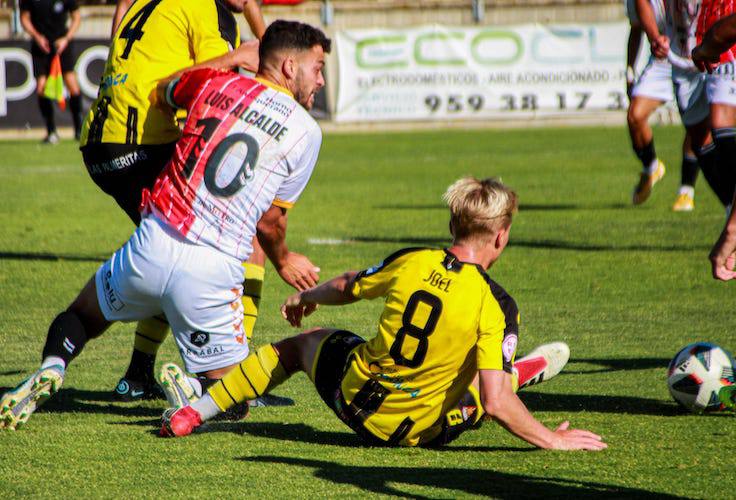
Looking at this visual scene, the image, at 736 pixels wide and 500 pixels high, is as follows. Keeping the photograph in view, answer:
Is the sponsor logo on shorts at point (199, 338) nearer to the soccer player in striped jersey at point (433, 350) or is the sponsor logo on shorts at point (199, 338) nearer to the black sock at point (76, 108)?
the soccer player in striped jersey at point (433, 350)

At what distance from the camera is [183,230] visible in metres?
4.21

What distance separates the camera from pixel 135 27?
17.4 ft

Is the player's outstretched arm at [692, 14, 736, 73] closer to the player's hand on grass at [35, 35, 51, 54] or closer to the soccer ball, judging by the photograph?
the soccer ball

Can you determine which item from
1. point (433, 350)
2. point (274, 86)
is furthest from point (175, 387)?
point (274, 86)

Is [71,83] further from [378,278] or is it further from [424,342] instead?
[424,342]

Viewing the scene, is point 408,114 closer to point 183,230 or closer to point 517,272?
point 517,272

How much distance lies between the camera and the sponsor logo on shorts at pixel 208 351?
4.36 meters

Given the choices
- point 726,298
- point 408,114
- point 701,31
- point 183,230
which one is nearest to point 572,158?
point 408,114

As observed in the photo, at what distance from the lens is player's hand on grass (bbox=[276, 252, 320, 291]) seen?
459 centimetres

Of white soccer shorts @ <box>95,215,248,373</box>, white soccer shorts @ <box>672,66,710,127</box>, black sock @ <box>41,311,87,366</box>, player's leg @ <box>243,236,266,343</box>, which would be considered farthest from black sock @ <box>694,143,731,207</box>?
black sock @ <box>41,311,87,366</box>

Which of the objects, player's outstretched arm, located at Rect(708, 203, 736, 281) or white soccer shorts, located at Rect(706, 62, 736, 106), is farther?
white soccer shorts, located at Rect(706, 62, 736, 106)

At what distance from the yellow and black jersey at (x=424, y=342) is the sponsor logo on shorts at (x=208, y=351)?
0.56 metres

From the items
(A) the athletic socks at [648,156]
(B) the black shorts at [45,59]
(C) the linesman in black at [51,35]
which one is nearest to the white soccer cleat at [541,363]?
(A) the athletic socks at [648,156]

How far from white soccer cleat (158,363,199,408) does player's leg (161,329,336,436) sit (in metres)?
0.06
